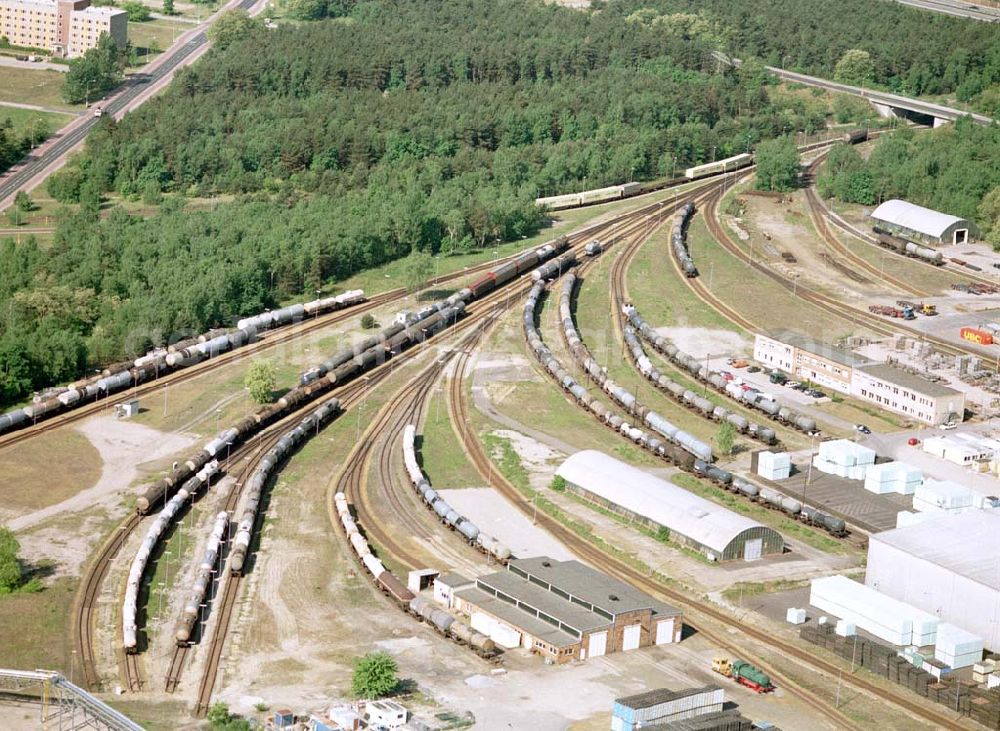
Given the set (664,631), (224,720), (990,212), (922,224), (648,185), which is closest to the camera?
(224,720)

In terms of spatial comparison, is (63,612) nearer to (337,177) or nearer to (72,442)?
(72,442)

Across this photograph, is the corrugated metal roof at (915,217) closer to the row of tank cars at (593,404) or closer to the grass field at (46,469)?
the row of tank cars at (593,404)

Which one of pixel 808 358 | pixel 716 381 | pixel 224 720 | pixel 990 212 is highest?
pixel 990 212

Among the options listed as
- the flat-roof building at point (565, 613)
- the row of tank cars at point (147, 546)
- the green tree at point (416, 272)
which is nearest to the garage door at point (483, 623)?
the flat-roof building at point (565, 613)

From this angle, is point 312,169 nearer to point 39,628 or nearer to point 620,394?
point 620,394

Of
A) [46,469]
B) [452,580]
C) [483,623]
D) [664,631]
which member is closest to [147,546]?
[46,469]
